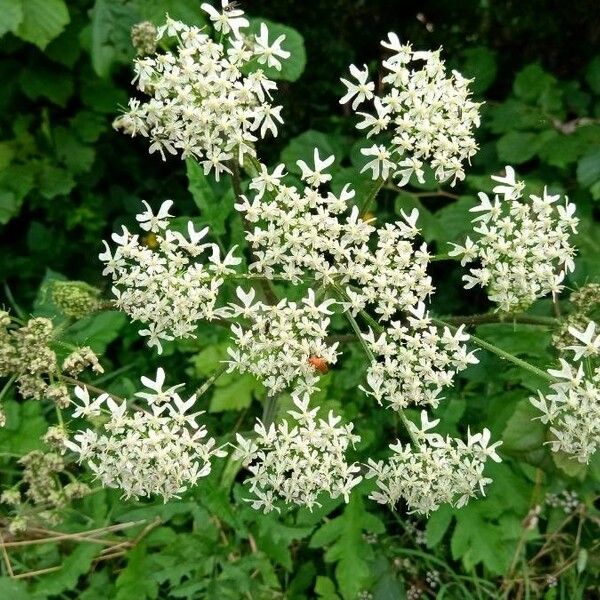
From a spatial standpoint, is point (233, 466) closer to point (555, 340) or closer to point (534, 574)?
point (555, 340)

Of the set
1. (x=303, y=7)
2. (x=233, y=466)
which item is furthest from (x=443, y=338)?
(x=303, y=7)

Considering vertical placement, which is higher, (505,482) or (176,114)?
(176,114)

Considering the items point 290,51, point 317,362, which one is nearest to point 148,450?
point 317,362

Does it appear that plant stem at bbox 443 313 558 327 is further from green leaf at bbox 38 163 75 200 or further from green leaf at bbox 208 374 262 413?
green leaf at bbox 38 163 75 200

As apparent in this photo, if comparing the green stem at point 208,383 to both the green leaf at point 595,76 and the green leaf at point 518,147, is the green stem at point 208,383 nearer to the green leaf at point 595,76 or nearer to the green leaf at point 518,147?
the green leaf at point 518,147

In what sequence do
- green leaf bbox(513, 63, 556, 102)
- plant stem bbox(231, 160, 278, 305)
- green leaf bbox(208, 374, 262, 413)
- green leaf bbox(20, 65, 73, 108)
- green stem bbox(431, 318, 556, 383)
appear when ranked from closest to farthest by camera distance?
green stem bbox(431, 318, 556, 383) < plant stem bbox(231, 160, 278, 305) < green leaf bbox(208, 374, 262, 413) < green leaf bbox(513, 63, 556, 102) < green leaf bbox(20, 65, 73, 108)

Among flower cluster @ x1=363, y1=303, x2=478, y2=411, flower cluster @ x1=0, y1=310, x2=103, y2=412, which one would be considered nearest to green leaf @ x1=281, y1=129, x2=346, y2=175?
flower cluster @ x1=363, y1=303, x2=478, y2=411

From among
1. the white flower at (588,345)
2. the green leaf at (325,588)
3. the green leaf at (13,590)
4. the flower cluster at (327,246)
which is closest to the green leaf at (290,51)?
the flower cluster at (327,246)
